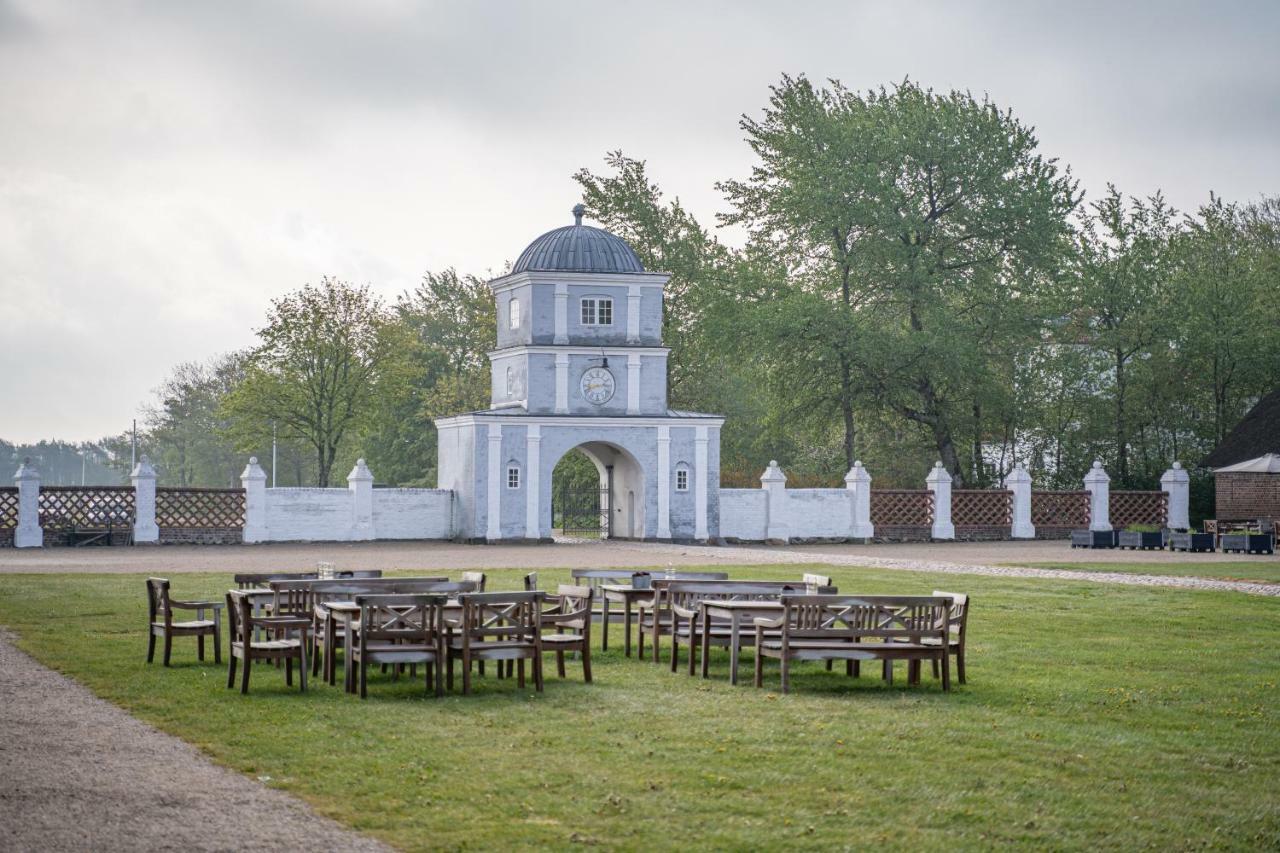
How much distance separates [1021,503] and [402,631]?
120 ft

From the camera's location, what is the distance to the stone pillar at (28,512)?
123 ft

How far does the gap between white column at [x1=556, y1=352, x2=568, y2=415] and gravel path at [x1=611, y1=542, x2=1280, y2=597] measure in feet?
13.4

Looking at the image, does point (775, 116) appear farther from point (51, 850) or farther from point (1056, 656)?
point (51, 850)

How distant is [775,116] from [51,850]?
47880 mm

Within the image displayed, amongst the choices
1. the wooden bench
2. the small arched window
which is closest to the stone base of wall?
the small arched window

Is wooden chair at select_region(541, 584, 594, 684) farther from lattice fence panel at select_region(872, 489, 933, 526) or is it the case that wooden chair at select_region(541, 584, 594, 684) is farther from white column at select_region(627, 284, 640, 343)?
lattice fence panel at select_region(872, 489, 933, 526)

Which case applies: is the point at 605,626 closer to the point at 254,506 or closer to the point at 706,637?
the point at 706,637

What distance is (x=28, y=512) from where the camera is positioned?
37812 millimetres

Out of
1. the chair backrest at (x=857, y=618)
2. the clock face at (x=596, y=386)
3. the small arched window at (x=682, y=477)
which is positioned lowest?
the chair backrest at (x=857, y=618)

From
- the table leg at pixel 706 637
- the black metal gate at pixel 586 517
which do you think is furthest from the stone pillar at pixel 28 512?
the table leg at pixel 706 637

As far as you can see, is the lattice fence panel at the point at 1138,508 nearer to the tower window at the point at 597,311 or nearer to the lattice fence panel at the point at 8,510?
the tower window at the point at 597,311

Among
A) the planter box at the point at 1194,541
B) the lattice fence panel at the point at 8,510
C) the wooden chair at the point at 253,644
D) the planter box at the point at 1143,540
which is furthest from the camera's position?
the planter box at the point at 1143,540

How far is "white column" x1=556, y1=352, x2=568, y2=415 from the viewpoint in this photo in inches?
1651

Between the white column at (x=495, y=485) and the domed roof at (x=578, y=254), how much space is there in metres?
4.61
